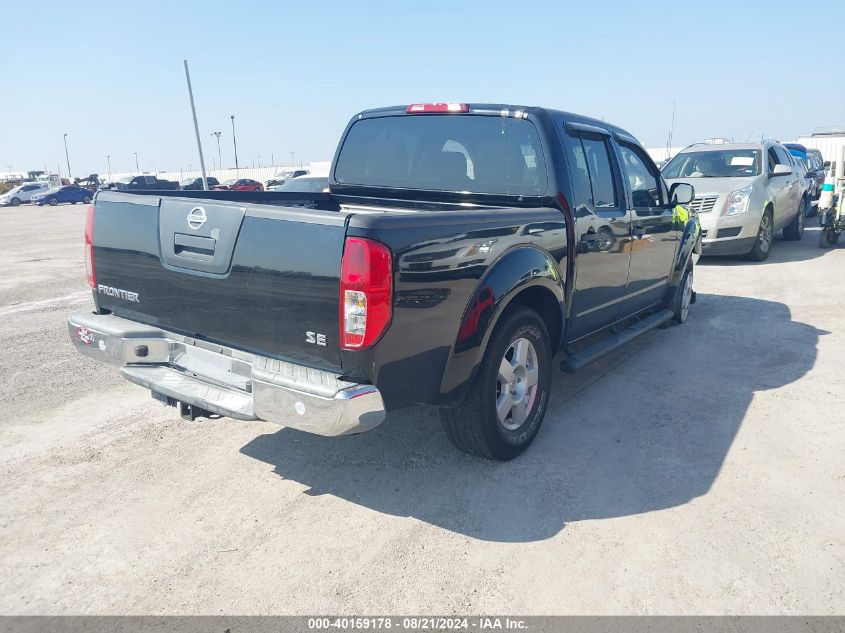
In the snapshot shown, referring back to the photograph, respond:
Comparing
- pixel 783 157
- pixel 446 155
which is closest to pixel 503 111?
pixel 446 155

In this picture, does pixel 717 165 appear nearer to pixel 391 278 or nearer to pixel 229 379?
pixel 391 278

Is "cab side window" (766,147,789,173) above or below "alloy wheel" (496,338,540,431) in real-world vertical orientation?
above

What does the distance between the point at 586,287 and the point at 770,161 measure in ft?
29.2

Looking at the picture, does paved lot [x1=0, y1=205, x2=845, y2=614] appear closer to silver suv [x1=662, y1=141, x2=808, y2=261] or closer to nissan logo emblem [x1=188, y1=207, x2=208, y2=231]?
nissan logo emblem [x1=188, y1=207, x2=208, y2=231]

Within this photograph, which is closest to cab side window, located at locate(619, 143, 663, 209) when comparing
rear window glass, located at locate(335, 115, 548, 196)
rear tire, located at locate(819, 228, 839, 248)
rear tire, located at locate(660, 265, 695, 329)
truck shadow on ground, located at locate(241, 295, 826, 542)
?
rear tire, located at locate(660, 265, 695, 329)

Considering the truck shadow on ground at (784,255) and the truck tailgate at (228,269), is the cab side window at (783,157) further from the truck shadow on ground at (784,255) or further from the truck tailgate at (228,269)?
the truck tailgate at (228,269)

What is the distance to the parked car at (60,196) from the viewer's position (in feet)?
140

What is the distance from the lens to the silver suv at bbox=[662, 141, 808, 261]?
405 inches

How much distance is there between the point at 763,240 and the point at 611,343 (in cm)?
749

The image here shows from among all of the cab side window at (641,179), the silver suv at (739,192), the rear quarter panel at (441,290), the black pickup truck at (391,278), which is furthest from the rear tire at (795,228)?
the rear quarter panel at (441,290)

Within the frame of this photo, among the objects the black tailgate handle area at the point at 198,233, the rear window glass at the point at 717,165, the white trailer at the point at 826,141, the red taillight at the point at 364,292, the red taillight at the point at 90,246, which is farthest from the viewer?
the white trailer at the point at 826,141

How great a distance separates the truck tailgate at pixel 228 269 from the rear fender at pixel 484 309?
2.27ft

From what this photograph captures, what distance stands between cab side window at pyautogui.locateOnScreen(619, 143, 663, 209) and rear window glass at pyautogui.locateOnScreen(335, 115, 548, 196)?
130cm

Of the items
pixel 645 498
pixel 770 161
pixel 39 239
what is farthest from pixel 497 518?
pixel 39 239
